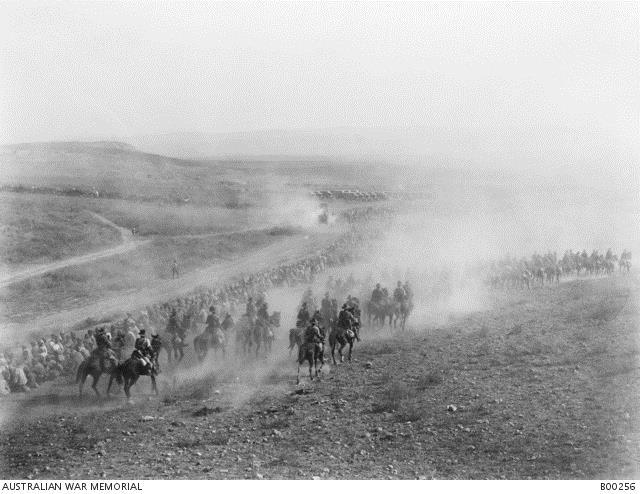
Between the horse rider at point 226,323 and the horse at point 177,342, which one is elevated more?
the horse rider at point 226,323

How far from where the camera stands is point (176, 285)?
36.8 metres

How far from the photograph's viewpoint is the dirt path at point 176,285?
27656 mm

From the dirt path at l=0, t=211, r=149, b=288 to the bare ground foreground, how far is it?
62.5ft

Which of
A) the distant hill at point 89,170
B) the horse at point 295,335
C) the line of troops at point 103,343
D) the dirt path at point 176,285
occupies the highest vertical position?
the distant hill at point 89,170

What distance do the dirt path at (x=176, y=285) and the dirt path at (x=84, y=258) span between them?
557 cm

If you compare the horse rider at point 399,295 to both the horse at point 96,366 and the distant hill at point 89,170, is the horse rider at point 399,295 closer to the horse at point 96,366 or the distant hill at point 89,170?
the horse at point 96,366

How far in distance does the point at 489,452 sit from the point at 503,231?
52.3 meters

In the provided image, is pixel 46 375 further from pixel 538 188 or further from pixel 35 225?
pixel 538 188

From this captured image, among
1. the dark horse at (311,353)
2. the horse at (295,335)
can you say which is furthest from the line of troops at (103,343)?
the dark horse at (311,353)

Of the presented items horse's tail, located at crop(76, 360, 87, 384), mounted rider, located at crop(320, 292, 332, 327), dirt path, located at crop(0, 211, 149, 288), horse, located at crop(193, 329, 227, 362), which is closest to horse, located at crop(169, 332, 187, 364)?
horse, located at crop(193, 329, 227, 362)

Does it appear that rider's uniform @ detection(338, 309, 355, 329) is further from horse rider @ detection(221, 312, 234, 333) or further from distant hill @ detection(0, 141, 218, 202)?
distant hill @ detection(0, 141, 218, 202)

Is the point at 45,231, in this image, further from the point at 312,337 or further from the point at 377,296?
the point at 312,337

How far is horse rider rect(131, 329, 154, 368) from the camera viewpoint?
54.9 ft

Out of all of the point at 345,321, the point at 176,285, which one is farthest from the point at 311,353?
the point at 176,285
